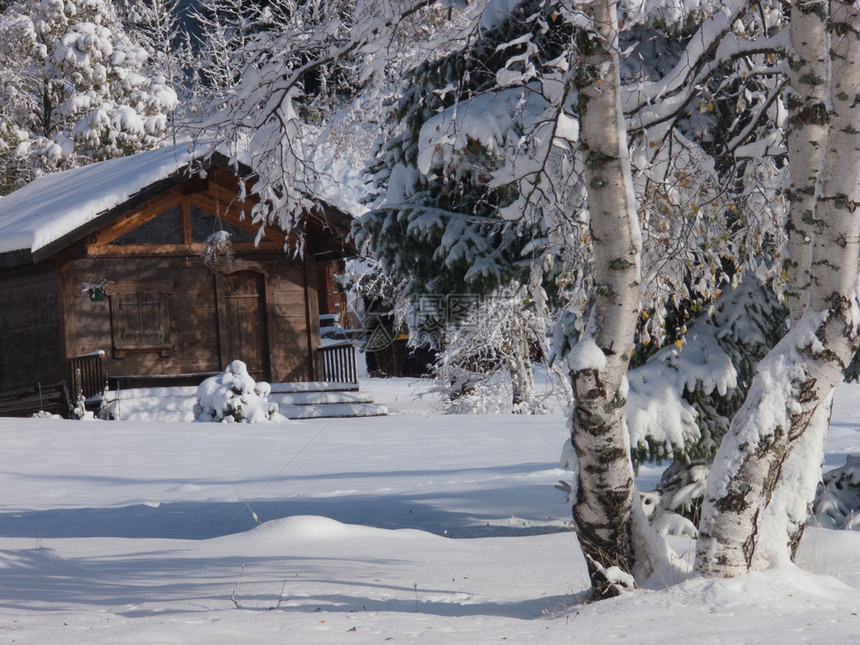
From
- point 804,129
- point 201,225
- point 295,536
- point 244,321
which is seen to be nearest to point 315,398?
point 244,321

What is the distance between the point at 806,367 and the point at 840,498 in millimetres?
3907

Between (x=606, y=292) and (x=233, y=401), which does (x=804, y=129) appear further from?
(x=233, y=401)

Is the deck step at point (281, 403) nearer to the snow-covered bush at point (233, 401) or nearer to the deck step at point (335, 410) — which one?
the deck step at point (335, 410)

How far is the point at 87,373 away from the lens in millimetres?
17484

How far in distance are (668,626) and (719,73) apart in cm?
505

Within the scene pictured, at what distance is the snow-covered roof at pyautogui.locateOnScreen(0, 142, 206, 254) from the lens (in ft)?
54.6

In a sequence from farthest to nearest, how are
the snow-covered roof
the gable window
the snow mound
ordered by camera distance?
the gable window < the snow-covered roof < the snow mound

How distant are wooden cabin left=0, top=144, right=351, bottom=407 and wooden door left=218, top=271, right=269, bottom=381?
0.02 metres

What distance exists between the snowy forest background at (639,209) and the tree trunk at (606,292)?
11 millimetres

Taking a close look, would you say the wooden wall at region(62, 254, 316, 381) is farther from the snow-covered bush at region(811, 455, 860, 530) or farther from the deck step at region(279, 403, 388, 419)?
the snow-covered bush at region(811, 455, 860, 530)

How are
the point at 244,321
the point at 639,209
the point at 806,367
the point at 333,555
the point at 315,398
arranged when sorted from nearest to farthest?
the point at 806,367, the point at 639,209, the point at 333,555, the point at 315,398, the point at 244,321

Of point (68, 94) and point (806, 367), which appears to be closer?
point (806, 367)

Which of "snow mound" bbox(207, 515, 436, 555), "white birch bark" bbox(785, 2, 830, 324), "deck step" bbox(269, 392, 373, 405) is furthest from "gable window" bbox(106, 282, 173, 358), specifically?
"white birch bark" bbox(785, 2, 830, 324)

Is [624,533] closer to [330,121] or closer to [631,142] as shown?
[631,142]
